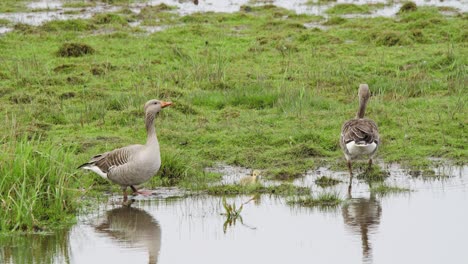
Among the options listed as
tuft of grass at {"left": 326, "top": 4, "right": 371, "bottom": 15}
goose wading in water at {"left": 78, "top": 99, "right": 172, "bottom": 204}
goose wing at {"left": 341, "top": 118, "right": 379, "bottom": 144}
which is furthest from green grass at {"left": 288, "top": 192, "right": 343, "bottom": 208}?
tuft of grass at {"left": 326, "top": 4, "right": 371, "bottom": 15}

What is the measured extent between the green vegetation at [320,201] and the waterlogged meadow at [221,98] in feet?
0.06

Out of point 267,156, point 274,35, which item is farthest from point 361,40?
point 267,156

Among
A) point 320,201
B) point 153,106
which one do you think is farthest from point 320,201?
point 153,106

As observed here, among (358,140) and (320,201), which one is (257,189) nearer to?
(320,201)

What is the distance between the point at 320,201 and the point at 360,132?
5.10ft

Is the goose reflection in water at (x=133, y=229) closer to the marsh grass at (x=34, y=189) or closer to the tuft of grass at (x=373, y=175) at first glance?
the marsh grass at (x=34, y=189)

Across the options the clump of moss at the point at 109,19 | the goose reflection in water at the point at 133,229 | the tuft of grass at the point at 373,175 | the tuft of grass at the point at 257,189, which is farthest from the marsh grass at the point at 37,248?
the clump of moss at the point at 109,19

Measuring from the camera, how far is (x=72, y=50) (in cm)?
2086

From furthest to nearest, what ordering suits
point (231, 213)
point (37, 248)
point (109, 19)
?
point (109, 19) → point (231, 213) → point (37, 248)

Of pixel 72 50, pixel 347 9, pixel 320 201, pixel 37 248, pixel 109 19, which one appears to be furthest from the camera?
pixel 347 9

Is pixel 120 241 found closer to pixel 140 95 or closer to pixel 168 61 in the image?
pixel 140 95

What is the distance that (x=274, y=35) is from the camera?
22.8m

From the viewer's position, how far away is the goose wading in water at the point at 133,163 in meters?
11.6

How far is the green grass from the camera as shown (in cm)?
1151
